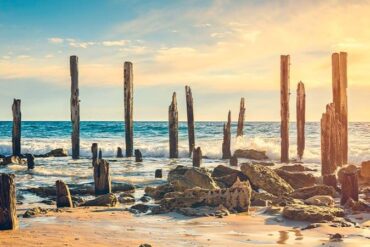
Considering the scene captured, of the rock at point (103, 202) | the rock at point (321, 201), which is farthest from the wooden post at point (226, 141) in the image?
the rock at point (103, 202)

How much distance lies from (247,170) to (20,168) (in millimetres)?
10813

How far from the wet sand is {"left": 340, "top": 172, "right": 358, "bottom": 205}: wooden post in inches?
80.7

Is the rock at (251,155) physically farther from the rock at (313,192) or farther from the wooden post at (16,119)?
the rock at (313,192)

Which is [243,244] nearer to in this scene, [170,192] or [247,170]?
[170,192]

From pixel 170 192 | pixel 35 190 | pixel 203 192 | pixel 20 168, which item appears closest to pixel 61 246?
pixel 203 192

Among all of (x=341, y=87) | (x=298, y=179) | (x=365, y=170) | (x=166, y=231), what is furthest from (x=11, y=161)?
(x=166, y=231)

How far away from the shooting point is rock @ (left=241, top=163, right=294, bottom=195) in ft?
43.9

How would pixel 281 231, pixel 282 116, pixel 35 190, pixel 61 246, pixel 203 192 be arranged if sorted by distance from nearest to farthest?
1. pixel 61 246
2. pixel 281 231
3. pixel 203 192
4. pixel 35 190
5. pixel 282 116

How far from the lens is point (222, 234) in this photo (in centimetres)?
826

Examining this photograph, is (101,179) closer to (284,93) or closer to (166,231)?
(166,231)

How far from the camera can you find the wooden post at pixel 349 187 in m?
11.5

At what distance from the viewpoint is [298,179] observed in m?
15.0

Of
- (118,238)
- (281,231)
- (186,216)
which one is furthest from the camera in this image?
(186,216)

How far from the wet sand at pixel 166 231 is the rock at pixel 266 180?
3186 mm
